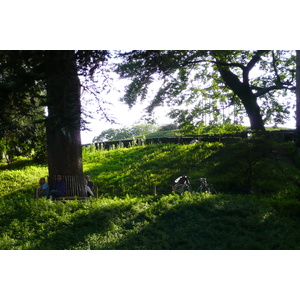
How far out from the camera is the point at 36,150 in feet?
42.8

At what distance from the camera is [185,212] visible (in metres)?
6.53

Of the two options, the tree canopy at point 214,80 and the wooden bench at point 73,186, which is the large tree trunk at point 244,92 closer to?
the tree canopy at point 214,80

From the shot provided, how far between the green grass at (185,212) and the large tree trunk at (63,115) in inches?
38.2

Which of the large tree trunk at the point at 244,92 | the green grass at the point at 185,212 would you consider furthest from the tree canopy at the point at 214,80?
the green grass at the point at 185,212

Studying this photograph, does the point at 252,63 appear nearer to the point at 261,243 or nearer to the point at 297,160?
the point at 297,160

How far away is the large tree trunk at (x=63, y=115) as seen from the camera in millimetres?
7297

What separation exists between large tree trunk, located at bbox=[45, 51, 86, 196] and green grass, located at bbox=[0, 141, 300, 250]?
97 centimetres

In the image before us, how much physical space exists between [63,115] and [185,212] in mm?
3081

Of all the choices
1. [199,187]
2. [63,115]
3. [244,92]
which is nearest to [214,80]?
[244,92]

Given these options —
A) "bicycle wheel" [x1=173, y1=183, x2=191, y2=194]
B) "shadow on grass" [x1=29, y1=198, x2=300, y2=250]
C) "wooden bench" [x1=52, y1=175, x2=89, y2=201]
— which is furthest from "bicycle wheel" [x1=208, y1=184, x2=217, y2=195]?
"wooden bench" [x1=52, y1=175, x2=89, y2=201]

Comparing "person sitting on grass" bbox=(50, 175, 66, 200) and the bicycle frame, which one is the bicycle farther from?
"person sitting on grass" bbox=(50, 175, 66, 200)

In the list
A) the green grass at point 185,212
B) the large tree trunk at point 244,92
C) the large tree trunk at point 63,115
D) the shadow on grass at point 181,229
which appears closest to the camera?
the shadow on grass at point 181,229

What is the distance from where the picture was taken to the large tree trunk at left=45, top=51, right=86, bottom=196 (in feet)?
23.9

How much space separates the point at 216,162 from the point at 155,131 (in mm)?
1779
